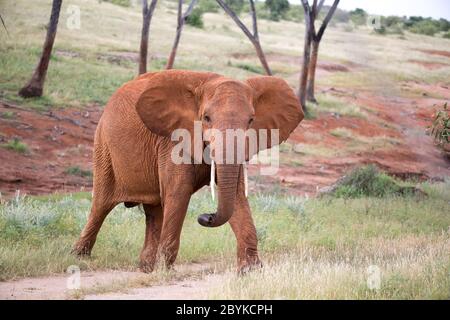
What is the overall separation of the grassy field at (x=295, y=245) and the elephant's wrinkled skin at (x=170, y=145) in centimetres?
46

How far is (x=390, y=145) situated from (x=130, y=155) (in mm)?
20340

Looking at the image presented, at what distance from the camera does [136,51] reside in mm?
37719

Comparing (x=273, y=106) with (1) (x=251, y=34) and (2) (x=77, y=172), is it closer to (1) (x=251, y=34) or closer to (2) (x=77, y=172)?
(2) (x=77, y=172)

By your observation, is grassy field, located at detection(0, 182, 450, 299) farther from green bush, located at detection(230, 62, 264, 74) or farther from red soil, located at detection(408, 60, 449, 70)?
green bush, located at detection(230, 62, 264, 74)

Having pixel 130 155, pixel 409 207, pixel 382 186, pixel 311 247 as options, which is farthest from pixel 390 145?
pixel 130 155

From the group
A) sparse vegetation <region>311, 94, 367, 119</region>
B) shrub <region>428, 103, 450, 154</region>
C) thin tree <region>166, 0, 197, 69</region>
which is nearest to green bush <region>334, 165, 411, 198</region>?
shrub <region>428, 103, 450, 154</region>

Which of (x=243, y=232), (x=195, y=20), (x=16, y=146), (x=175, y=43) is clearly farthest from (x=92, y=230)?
(x=195, y=20)

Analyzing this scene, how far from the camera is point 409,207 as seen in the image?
15.7 meters

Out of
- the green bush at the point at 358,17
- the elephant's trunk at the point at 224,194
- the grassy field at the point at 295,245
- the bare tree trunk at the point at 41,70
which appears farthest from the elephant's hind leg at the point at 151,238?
the green bush at the point at 358,17

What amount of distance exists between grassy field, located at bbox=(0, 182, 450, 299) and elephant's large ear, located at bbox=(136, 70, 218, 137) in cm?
160

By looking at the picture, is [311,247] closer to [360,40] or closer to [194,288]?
[194,288]

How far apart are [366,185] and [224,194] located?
34.2 ft

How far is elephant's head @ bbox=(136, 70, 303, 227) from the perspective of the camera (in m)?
8.47
